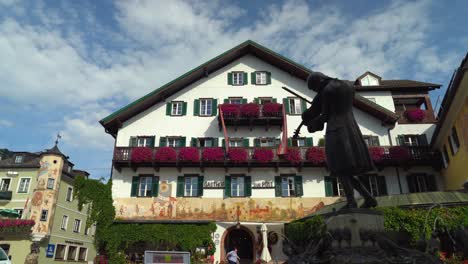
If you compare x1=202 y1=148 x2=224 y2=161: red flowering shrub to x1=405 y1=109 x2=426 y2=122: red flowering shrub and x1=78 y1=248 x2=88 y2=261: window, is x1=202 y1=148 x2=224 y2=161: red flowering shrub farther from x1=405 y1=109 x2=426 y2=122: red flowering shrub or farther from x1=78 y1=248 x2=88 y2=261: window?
x1=78 y1=248 x2=88 y2=261: window

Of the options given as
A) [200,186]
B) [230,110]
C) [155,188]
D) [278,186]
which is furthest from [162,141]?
[278,186]

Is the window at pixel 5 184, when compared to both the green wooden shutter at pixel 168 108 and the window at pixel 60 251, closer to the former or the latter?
the window at pixel 60 251

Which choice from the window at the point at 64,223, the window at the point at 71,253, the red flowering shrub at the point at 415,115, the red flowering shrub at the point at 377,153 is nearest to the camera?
the red flowering shrub at the point at 377,153

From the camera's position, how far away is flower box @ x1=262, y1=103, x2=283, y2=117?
984 inches

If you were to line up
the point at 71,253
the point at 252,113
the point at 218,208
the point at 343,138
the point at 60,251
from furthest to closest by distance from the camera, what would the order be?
1. the point at 71,253
2. the point at 60,251
3. the point at 252,113
4. the point at 218,208
5. the point at 343,138

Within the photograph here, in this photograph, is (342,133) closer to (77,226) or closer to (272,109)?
(272,109)

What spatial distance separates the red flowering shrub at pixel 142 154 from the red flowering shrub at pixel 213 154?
11.7 ft

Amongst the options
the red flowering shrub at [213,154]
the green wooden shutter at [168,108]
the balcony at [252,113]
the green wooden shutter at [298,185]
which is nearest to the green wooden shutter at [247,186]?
the red flowering shrub at [213,154]

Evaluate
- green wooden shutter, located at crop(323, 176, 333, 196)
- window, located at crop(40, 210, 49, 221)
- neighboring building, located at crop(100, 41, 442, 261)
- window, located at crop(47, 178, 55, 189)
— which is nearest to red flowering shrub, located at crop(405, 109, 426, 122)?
neighboring building, located at crop(100, 41, 442, 261)

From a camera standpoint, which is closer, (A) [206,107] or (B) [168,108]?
(B) [168,108]

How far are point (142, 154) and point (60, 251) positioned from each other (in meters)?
18.3

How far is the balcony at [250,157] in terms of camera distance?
77.4 feet

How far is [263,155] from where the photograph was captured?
2361cm

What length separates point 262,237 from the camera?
22.2 meters
